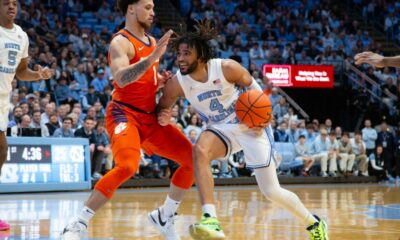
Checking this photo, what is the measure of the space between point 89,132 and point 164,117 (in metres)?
9.61

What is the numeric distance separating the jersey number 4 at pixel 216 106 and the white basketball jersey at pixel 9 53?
88.5 inches

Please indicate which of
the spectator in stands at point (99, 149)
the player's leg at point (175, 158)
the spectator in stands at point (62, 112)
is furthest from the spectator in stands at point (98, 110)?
the player's leg at point (175, 158)

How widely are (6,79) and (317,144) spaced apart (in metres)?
13.2

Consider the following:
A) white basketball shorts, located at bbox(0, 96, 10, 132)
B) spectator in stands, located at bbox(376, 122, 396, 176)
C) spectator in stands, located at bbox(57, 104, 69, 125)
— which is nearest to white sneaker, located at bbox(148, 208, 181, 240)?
white basketball shorts, located at bbox(0, 96, 10, 132)

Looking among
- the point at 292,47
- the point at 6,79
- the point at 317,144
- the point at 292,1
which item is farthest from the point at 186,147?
the point at 292,1

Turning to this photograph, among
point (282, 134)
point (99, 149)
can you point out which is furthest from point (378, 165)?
point (99, 149)

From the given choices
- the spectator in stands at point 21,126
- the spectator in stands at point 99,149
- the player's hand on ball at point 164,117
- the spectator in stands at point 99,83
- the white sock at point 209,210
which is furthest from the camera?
the spectator in stands at point 99,83

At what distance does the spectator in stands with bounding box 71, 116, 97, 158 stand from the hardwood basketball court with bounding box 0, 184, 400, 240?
3274 millimetres

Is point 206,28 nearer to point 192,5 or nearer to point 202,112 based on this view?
point 202,112

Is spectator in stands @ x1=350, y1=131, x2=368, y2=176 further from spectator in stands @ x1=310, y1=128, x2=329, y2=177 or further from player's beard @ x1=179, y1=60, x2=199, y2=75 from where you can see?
player's beard @ x1=179, y1=60, x2=199, y2=75

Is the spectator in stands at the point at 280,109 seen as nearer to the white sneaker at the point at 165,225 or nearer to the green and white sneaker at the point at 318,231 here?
the white sneaker at the point at 165,225

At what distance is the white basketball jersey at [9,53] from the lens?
7.02 metres

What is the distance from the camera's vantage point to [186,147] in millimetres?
6188

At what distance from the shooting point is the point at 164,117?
6.12 metres
